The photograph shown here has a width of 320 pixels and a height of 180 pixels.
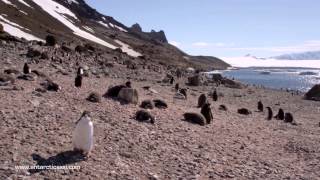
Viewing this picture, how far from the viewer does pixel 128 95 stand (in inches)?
736

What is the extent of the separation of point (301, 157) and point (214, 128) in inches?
124

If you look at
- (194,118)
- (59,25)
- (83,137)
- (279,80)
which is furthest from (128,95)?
(279,80)

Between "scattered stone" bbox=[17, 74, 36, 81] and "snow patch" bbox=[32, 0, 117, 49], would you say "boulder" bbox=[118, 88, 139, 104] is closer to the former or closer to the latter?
"scattered stone" bbox=[17, 74, 36, 81]

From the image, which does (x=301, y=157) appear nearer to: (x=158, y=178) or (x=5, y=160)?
(x=158, y=178)

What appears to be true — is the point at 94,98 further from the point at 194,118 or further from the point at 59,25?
the point at 59,25

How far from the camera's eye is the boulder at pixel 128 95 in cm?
1856

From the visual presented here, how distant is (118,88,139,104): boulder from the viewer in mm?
18562

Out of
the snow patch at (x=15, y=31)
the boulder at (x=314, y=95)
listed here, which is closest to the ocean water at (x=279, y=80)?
the boulder at (x=314, y=95)

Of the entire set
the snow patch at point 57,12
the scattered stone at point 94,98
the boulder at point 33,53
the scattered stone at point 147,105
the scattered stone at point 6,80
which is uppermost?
the snow patch at point 57,12

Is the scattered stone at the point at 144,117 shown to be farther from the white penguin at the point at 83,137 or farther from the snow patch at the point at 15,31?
the snow patch at the point at 15,31

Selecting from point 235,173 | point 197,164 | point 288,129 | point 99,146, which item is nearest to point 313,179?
point 235,173

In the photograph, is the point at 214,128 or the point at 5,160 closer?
the point at 5,160

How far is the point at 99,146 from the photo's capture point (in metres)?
12.3

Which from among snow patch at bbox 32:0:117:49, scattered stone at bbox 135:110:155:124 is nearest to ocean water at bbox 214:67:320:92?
snow patch at bbox 32:0:117:49
